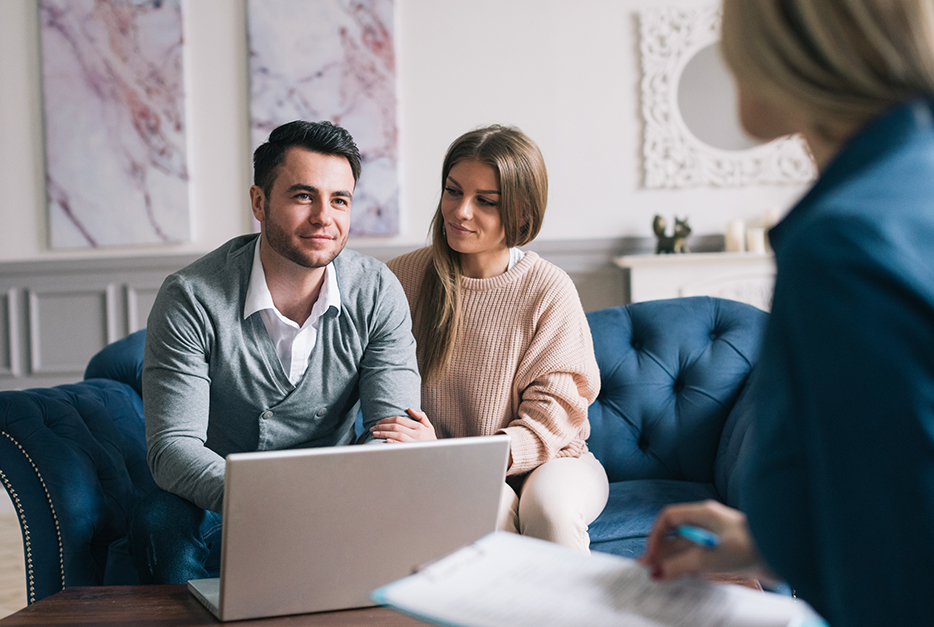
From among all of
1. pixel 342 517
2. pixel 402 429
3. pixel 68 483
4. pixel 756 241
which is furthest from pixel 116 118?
pixel 342 517

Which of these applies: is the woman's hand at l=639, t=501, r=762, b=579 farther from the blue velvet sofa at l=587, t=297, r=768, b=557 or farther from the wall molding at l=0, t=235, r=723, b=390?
the wall molding at l=0, t=235, r=723, b=390

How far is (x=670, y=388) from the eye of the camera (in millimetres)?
2014

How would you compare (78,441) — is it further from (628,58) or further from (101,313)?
(628,58)

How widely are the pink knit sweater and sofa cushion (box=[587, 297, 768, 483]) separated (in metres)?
0.18

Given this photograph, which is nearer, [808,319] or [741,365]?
[808,319]

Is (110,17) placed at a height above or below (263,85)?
above

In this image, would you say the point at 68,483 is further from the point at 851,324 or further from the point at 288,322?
the point at 851,324

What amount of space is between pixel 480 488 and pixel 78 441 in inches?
39.4

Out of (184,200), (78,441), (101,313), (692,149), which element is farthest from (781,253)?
(101,313)

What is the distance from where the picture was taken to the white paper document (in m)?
0.55

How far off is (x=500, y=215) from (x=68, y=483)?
1074 millimetres

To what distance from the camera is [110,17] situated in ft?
11.8

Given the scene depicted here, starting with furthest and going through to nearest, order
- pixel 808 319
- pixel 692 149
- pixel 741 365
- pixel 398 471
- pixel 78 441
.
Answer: pixel 692 149
pixel 741 365
pixel 78 441
pixel 398 471
pixel 808 319

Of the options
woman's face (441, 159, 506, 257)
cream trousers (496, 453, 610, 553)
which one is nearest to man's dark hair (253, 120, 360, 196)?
woman's face (441, 159, 506, 257)
